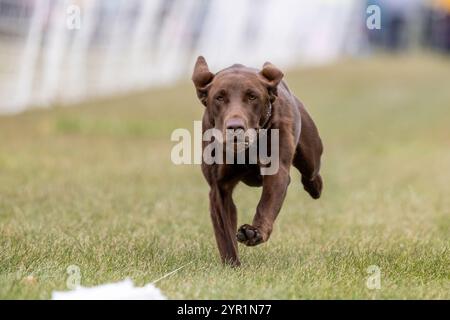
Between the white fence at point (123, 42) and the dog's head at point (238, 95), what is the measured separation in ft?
15.2

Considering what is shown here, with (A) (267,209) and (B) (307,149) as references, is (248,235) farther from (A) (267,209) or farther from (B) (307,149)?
(B) (307,149)

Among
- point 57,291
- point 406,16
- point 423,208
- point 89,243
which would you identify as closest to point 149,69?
point 423,208

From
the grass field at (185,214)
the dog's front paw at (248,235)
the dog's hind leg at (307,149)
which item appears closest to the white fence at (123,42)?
the grass field at (185,214)

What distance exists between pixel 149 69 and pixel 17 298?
2039cm

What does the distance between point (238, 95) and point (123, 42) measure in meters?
17.6

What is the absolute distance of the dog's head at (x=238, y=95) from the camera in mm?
5238

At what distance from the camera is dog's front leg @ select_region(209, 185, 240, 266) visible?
5.66 metres

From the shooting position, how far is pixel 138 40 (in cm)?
2289

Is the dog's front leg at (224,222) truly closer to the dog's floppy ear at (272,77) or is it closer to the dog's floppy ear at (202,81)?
the dog's floppy ear at (202,81)

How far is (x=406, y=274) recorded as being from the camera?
5.50 m

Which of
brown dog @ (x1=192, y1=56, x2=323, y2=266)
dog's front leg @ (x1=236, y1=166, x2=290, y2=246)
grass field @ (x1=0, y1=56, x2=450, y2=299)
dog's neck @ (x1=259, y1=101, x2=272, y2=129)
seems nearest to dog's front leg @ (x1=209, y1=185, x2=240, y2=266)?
brown dog @ (x1=192, y1=56, x2=323, y2=266)

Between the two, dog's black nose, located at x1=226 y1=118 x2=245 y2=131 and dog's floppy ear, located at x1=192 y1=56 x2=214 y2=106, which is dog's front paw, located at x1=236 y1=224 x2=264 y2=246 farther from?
dog's floppy ear, located at x1=192 y1=56 x2=214 y2=106

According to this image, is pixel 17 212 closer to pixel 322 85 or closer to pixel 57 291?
pixel 57 291

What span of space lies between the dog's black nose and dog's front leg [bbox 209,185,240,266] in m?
0.63
